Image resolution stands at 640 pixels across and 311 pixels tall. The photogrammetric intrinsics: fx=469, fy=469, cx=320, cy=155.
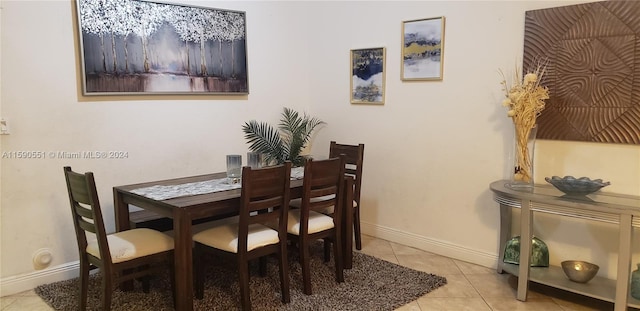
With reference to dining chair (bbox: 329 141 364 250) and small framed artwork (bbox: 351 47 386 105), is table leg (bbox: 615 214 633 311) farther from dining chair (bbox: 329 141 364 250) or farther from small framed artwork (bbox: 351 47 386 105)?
small framed artwork (bbox: 351 47 386 105)

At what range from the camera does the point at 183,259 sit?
2615mm

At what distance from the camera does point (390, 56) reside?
405cm

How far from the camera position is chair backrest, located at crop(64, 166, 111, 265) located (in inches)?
97.9

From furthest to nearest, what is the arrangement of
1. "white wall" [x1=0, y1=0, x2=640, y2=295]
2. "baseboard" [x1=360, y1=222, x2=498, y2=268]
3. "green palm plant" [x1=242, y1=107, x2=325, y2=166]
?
"green palm plant" [x1=242, y1=107, x2=325, y2=166] → "baseboard" [x1=360, y1=222, x2=498, y2=268] → "white wall" [x1=0, y1=0, x2=640, y2=295]

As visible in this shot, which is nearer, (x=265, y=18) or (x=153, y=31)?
(x=153, y=31)

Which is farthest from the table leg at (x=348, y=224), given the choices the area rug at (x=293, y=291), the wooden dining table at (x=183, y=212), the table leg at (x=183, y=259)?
the table leg at (x=183, y=259)

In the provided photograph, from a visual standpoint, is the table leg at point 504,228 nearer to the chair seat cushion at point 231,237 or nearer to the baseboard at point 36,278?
the chair seat cushion at point 231,237

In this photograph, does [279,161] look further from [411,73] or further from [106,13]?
[106,13]

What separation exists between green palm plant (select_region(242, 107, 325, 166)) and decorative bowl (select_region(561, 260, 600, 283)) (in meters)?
2.29

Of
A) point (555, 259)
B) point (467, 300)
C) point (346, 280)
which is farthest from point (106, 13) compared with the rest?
point (555, 259)

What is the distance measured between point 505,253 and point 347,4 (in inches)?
100

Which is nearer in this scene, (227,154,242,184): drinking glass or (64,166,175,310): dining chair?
(64,166,175,310): dining chair

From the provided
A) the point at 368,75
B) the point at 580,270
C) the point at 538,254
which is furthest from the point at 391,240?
the point at 580,270

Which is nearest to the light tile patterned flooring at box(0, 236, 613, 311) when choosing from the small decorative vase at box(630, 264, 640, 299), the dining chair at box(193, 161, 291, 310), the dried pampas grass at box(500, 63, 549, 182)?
the small decorative vase at box(630, 264, 640, 299)
